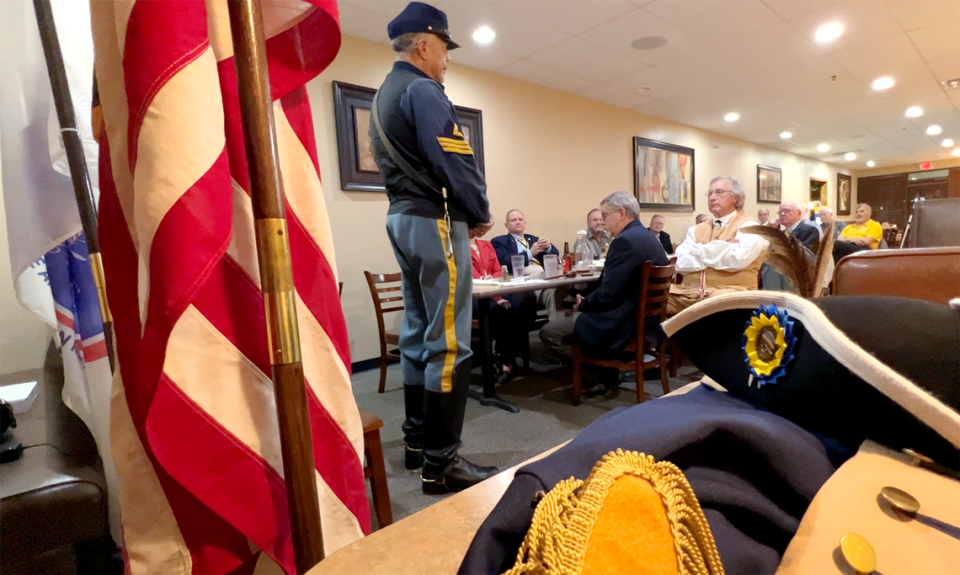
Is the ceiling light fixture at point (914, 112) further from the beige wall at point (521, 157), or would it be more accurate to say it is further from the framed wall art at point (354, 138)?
the framed wall art at point (354, 138)

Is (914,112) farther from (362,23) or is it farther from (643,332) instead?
(362,23)

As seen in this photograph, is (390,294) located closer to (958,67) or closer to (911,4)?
(911,4)

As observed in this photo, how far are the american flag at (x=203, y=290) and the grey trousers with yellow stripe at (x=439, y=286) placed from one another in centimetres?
76

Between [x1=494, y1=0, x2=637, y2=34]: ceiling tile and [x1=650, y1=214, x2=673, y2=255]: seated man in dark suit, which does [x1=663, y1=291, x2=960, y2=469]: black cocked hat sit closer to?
[x1=494, y1=0, x2=637, y2=34]: ceiling tile

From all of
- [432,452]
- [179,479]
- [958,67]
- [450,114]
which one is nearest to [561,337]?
[432,452]

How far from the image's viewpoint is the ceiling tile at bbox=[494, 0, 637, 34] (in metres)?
3.11

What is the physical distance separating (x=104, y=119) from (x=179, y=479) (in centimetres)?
48

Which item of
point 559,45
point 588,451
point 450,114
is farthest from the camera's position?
point 559,45

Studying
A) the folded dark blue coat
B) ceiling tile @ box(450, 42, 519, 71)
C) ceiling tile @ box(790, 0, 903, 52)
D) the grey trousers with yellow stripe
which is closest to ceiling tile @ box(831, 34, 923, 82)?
ceiling tile @ box(790, 0, 903, 52)

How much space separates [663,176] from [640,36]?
9.87 ft

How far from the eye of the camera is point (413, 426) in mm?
1717

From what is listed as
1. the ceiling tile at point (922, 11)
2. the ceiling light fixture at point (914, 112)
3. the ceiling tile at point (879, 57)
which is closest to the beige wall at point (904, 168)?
the ceiling light fixture at point (914, 112)

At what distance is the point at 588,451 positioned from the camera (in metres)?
0.37

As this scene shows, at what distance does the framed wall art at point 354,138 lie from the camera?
336cm
